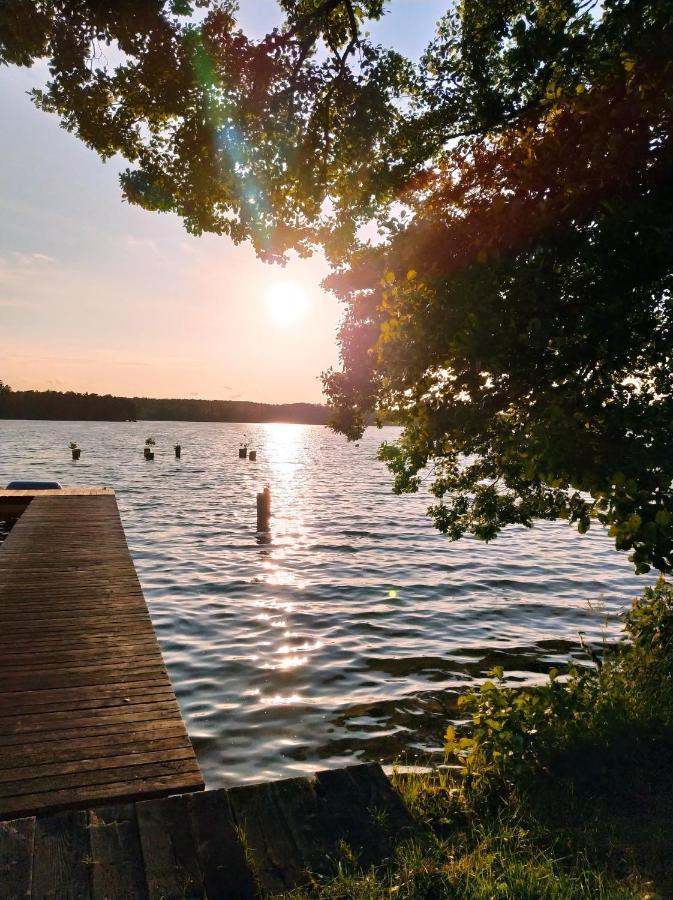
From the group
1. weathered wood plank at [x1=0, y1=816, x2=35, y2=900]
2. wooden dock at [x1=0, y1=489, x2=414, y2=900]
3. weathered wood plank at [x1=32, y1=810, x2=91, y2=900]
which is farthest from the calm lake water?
weathered wood plank at [x1=0, y1=816, x2=35, y2=900]

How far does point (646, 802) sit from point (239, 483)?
36743 millimetres

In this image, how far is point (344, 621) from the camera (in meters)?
11.9

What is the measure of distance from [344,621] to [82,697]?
661cm

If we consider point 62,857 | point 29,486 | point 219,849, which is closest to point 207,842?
point 219,849

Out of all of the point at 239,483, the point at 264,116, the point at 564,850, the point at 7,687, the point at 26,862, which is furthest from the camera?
the point at 239,483

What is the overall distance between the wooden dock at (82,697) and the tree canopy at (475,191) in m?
3.38

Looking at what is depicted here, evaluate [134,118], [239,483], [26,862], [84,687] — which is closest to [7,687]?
[84,687]

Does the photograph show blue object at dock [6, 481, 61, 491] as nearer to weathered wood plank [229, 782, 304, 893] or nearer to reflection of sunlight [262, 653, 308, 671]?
reflection of sunlight [262, 653, 308, 671]

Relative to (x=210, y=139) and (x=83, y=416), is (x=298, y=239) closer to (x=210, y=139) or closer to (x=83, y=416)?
(x=210, y=139)

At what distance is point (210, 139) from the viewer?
26.6ft

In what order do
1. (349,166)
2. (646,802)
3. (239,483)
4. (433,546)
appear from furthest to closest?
(239,483) < (433,546) < (349,166) < (646,802)

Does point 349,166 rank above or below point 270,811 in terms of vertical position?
above

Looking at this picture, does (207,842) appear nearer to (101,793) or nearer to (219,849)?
(219,849)

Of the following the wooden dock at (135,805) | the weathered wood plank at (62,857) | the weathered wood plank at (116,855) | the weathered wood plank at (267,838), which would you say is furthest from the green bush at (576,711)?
the weathered wood plank at (62,857)
